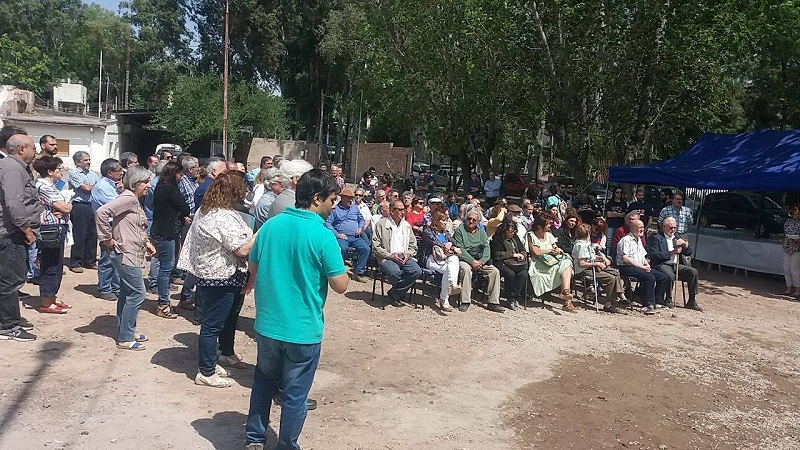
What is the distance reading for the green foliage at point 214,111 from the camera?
34.6 m

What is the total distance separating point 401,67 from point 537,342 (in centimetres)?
2031

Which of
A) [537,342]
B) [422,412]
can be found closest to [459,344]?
[537,342]

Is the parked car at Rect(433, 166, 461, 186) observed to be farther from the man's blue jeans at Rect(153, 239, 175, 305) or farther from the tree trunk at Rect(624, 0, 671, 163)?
the man's blue jeans at Rect(153, 239, 175, 305)

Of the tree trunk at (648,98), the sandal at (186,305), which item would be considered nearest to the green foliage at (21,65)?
the tree trunk at (648,98)

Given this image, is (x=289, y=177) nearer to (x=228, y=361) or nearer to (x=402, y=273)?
(x=228, y=361)

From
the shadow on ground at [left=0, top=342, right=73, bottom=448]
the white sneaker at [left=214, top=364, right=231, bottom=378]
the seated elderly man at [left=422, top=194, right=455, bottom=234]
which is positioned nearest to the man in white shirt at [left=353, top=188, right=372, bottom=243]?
the seated elderly man at [left=422, top=194, right=455, bottom=234]

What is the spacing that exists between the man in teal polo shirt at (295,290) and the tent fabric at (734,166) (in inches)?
421

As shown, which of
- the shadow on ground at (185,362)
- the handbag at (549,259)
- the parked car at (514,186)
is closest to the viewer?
the shadow on ground at (185,362)

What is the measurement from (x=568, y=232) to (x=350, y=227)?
3450mm

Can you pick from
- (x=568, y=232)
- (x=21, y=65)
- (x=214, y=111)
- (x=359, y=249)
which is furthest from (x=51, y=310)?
(x=21, y=65)

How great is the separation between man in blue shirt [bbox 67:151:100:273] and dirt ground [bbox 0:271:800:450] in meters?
0.47

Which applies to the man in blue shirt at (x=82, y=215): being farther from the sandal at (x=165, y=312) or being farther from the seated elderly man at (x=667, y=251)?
the seated elderly man at (x=667, y=251)

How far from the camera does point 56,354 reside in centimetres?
569

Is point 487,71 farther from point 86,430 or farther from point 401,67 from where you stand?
point 86,430
